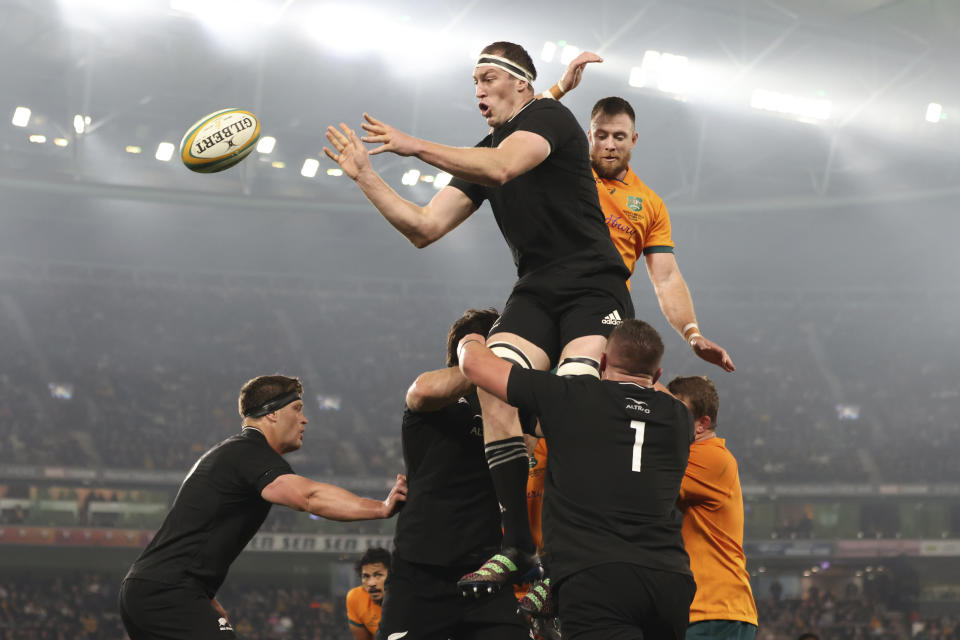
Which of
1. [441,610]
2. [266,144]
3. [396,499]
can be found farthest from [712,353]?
[266,144]

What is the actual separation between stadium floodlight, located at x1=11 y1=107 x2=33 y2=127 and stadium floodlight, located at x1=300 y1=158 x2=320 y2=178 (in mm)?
8000

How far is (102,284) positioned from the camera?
31.9 m

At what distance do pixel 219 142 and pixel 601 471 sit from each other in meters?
4.64

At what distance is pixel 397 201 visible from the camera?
14.5ft

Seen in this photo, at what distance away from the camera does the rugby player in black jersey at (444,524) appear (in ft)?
14.9

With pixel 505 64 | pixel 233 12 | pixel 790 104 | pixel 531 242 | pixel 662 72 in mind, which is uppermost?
pixel 662 72

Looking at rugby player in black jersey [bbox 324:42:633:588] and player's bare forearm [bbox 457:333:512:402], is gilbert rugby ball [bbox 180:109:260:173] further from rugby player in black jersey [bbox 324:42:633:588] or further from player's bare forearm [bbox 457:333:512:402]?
player's bare forearm [bbox 457:333:512:402]

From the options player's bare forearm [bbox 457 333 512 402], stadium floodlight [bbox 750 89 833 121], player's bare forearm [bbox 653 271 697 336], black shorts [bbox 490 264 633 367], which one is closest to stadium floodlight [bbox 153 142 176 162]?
stadium floodlight [bbox 750 89 833 121]

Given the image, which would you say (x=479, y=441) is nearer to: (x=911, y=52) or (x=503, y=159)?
(x=503, y=159)

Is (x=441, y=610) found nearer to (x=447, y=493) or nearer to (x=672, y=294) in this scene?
(x=447, y=493)

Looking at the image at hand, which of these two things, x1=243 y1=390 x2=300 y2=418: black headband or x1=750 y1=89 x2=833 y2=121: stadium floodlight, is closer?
x1=243 y1=390 x2=300 y2=418: black headband

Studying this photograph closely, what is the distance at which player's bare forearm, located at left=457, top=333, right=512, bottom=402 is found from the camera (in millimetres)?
3633

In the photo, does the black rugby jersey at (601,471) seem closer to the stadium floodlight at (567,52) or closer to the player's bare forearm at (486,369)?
the player's bare forearm at (486,369)

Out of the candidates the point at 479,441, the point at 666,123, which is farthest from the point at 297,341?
the point at 479,441
